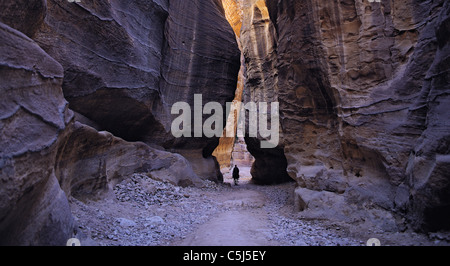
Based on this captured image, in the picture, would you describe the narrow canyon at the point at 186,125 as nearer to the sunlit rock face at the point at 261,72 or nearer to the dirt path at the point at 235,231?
the dirt path at the point at 235,231

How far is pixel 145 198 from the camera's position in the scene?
7488 millimetres

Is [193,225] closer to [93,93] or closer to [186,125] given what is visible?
[93,93]

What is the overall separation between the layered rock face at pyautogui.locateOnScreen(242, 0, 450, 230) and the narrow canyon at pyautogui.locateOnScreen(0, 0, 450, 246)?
3cm

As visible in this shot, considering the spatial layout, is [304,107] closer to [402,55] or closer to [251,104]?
[402,55]

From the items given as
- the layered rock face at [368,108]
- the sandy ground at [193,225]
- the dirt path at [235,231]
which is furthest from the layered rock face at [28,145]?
the layered rock face at [368,108]

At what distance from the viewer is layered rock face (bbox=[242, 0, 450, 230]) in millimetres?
4633

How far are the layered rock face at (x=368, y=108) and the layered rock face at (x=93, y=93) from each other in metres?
5.00

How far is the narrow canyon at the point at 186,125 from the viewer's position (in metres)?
3.34

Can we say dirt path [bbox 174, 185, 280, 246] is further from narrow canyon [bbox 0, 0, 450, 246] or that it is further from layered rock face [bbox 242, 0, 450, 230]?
layered rock face [bbox 242, 0, 450, 230]

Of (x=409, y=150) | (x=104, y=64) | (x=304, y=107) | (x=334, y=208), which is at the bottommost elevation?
(x=334, y=208)

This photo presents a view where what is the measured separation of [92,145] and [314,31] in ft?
22.9

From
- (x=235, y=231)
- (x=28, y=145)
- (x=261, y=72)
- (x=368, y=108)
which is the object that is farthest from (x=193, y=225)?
(x=261, y=72)

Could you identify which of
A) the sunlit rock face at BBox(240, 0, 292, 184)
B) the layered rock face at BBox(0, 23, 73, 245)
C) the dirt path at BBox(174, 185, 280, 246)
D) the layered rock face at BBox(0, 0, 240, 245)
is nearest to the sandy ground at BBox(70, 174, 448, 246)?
the dirt path at BBox(174, 185, 280, 246)
